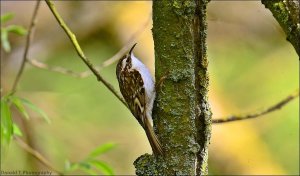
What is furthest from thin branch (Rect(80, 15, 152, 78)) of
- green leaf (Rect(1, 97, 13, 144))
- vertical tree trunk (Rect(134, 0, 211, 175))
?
vertical tree trunk (Rect(134, 0, 211, 175))

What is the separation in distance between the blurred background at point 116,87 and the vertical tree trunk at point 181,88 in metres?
2.71

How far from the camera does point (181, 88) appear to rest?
1626 mm

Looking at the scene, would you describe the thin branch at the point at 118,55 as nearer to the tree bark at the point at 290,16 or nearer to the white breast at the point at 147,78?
the white breast at the point at 147,78

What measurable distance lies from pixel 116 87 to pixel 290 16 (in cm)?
352

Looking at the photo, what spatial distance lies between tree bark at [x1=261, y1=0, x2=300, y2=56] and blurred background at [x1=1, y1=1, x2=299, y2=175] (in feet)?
8.34

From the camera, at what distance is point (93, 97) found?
5.70 meters

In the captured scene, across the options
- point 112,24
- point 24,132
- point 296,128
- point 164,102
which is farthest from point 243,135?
point 164,102

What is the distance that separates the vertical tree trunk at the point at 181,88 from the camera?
1577mm

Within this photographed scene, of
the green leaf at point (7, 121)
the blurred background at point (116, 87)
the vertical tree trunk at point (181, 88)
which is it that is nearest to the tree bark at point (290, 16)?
the vertical tree trunk at point (181, 88)

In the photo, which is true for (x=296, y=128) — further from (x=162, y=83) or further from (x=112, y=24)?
(x=162, y=83)

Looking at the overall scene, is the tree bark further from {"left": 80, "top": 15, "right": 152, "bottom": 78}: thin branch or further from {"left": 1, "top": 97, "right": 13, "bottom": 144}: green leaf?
{"left": 80, "top": 15, "right": 152, "bottom": 78}: thin branch

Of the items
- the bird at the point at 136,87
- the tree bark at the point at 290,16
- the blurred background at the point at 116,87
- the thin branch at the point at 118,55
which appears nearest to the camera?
the tree bark at the point at 290,16

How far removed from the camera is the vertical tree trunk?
5.17ft

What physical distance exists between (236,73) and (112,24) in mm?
1538
